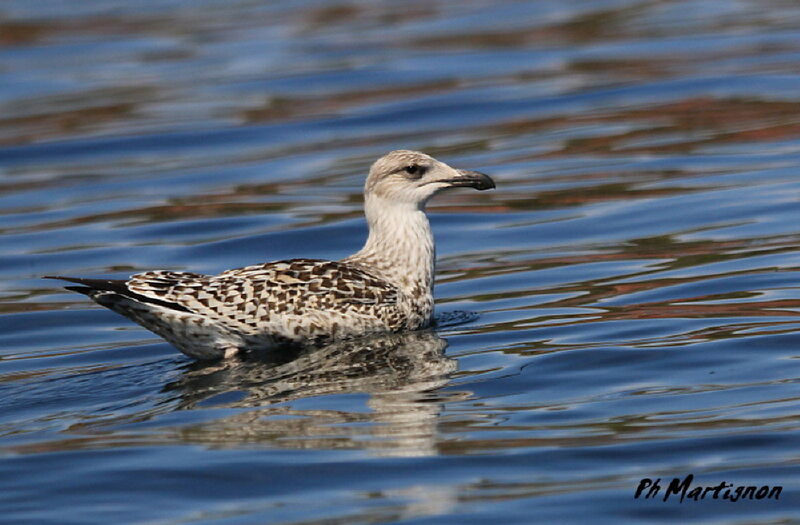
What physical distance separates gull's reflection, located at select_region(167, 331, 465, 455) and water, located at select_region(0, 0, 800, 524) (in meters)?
0.03

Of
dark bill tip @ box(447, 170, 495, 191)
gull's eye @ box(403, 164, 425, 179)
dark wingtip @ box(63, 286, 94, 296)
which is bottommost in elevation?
dark wingtip @ box(63, 286, 94, 296)

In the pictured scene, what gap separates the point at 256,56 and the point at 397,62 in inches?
102

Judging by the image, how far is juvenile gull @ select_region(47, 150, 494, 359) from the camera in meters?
10.2

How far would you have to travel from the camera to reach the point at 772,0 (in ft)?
93.3

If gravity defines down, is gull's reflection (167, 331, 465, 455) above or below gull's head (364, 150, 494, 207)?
below

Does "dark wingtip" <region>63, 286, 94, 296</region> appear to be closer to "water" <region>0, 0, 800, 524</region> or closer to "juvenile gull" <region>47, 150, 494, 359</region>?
"juvenile gull" <region>47, 150, 494, 359</region>

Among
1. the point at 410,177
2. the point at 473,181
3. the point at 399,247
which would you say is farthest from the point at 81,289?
the point at 473,181

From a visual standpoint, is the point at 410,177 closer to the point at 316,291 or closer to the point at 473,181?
the point at 473,181

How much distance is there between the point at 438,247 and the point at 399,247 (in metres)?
3.54

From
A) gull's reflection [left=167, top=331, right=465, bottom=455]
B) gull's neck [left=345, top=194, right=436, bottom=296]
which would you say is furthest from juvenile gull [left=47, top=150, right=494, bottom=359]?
gull's reflection [left=167, top=331, right=465, bottom=455]

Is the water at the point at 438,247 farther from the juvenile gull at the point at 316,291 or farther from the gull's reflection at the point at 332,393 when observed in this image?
the juvenile gull at the point at 316,291

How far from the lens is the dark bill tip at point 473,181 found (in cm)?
1141

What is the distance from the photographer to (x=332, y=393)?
9.34 meters

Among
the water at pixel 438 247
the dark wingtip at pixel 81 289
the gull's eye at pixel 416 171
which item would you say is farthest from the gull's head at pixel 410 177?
the dark wingtip at pixel 81 289
